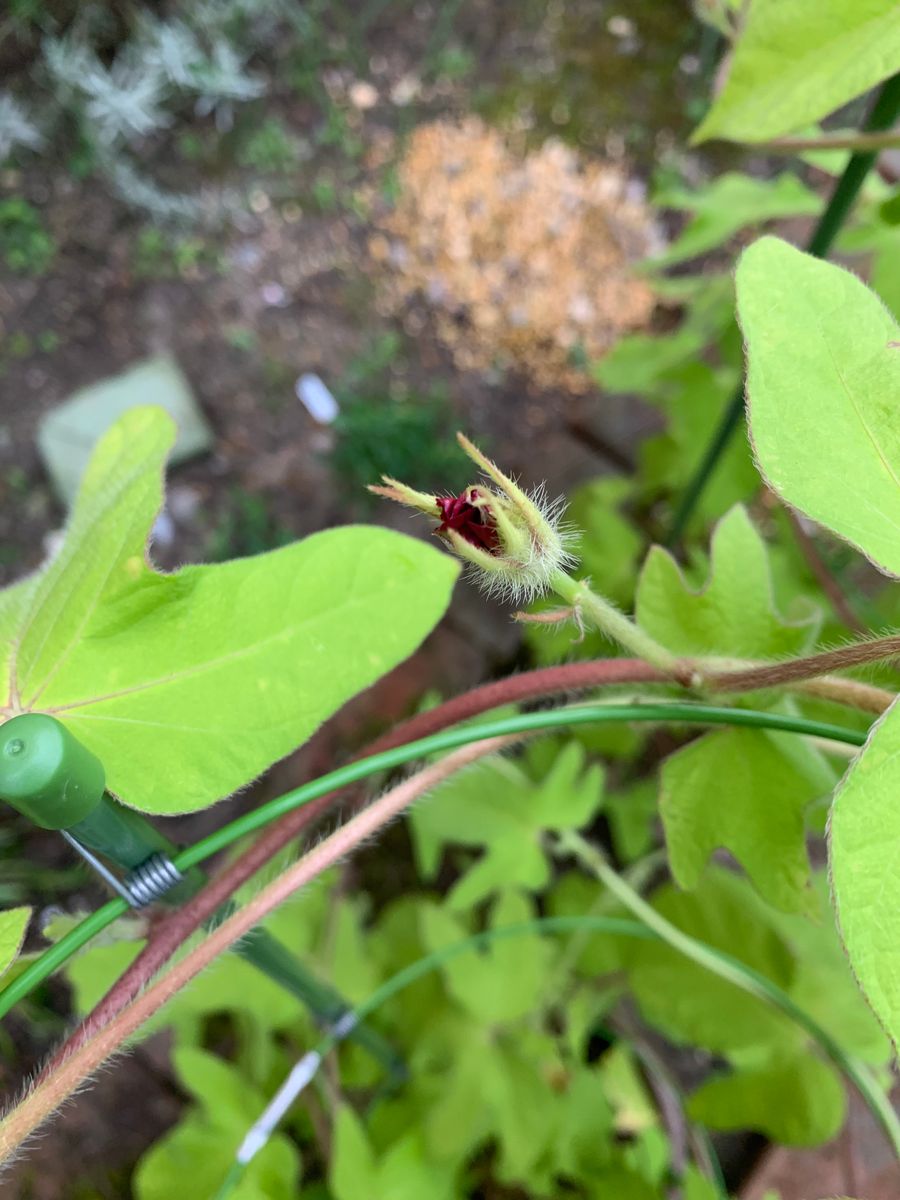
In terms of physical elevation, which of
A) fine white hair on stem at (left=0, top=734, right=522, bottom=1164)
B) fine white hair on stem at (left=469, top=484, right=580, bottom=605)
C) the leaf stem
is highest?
the leaf stem

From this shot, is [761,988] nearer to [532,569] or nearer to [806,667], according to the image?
[806,667]

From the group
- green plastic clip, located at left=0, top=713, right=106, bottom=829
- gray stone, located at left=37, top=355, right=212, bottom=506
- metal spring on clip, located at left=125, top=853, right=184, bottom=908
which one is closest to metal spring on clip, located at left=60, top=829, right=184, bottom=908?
metal spring on clip, located at left=125, top=853, right=184, bottom=908

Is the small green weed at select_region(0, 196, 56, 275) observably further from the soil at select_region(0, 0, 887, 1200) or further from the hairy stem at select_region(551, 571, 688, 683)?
the hairy stem at select_region(551, 571, 688, 683)

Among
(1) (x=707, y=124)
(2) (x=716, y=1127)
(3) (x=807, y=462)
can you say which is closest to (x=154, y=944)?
(3) (x=807, y=462)

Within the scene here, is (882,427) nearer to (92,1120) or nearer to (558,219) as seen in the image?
(92,1120)

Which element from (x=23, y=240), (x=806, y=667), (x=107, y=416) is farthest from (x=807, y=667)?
(x=23, y=240)

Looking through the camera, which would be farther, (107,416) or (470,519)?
(107,416)
